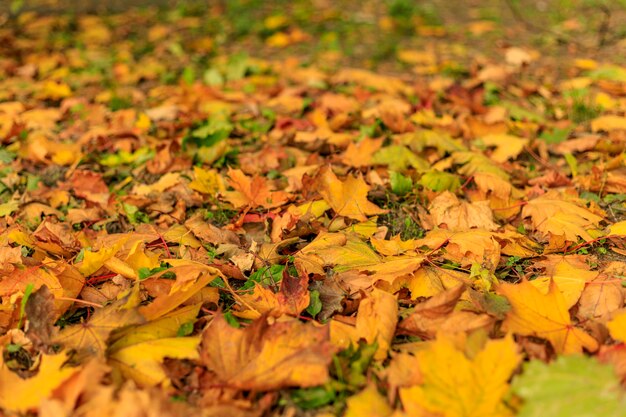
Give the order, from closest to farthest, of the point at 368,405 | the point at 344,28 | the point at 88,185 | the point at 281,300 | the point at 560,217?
the point at 368,405 → the point at 281,300 → the point at 560,217 → the point at 88,185 → the point at 344,28

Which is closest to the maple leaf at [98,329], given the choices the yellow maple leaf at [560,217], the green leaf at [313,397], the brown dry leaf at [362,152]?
the green leaf at [313,397]

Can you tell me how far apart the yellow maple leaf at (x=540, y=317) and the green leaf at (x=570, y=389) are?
20 centimetres

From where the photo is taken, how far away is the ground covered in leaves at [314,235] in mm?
1076

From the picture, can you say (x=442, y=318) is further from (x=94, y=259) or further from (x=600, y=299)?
(x=94, y=259)

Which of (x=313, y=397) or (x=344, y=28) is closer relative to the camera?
(x=313, y=397)

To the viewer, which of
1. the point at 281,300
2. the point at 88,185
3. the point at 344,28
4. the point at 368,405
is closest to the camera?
the point at 368,405

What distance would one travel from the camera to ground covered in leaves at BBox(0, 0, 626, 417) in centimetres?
108

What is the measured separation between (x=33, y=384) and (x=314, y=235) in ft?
2.85

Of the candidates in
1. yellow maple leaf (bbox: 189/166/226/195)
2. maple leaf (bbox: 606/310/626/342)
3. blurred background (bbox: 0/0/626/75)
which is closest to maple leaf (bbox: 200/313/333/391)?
maple leaf (bbox: 606/310/626/342)

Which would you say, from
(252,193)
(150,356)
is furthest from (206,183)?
(150,356)

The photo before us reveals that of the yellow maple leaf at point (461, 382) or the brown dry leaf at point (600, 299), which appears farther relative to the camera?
the brown dry leaf at point (600, 299)

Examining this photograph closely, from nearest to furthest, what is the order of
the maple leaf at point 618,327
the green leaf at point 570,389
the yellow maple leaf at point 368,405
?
the green leaf at point 570,389 → the yellow maple leaf at point 368,405 → the maple leaf at point 618,327

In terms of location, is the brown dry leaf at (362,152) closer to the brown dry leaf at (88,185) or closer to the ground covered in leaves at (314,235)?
the ground covered in leaves at (314,235)

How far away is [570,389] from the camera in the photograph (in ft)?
3.05
